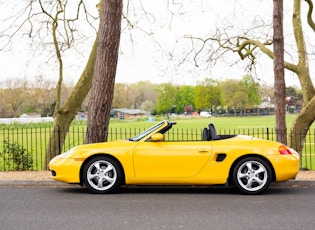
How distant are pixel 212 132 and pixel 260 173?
1.14 m

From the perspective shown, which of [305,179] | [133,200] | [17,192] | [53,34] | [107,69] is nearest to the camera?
[133,200]

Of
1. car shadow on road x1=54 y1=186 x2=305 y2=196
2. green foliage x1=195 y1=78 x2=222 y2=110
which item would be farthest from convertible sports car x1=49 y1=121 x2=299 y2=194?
green foliage x1=195 y1=78 x2=222 y2=110

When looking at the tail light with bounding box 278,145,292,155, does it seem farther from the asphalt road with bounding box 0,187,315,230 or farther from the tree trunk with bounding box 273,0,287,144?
the tree trunk with bounding box 273,0,287,144

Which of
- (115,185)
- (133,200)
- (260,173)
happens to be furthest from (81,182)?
(260,173)

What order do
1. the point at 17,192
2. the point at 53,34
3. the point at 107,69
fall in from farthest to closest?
1. the point at 53,34
2. the point at 107,69
3. the point at 17,192

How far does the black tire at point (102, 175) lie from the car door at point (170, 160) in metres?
0.37

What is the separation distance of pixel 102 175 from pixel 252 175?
2.62 meters

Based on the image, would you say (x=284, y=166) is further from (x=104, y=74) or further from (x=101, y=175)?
(x=104, y=74)

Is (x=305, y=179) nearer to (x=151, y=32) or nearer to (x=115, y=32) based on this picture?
(x=115, y=32)

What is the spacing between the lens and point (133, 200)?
8.53 m

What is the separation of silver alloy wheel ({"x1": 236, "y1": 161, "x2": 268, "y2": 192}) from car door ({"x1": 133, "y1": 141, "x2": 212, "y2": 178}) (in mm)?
652

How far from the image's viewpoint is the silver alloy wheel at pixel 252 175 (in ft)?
29.2

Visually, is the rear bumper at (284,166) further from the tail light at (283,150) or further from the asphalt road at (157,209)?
the asphalt road at (157,209)

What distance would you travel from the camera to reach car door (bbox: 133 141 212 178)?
9023 millimetres
